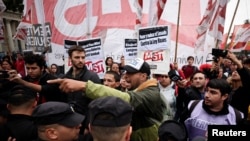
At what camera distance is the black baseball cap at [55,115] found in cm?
217

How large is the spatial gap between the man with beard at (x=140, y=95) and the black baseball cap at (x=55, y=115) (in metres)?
0.15

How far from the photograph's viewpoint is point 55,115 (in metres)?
2.19

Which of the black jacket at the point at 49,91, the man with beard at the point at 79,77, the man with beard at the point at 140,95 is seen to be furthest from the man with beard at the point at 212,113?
the black jacket at the point at 49,91

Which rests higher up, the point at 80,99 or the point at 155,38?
the point at 155,38

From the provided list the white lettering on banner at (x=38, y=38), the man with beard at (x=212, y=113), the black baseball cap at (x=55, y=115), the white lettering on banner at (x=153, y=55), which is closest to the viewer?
the black baseball cap at (x=55, y=115)

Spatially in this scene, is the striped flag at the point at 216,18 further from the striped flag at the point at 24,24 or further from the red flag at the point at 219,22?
the striped flag at the point at 24,24

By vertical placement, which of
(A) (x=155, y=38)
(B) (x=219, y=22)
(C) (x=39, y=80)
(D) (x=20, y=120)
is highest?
(B) (x=219, y=22)

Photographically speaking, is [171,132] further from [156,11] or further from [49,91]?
[156,11]

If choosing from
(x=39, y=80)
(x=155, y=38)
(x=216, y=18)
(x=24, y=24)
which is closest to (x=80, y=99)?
(x=39, y=80)

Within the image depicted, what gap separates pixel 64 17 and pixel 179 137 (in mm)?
8971

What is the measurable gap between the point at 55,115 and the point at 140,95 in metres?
0.70

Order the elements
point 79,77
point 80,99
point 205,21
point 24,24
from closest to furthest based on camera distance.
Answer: point 80,99 → point 79,77 → point 205,21 → point 24,24

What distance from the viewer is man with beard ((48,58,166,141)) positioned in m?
2.35

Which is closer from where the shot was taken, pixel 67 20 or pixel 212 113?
pixel 212 113
